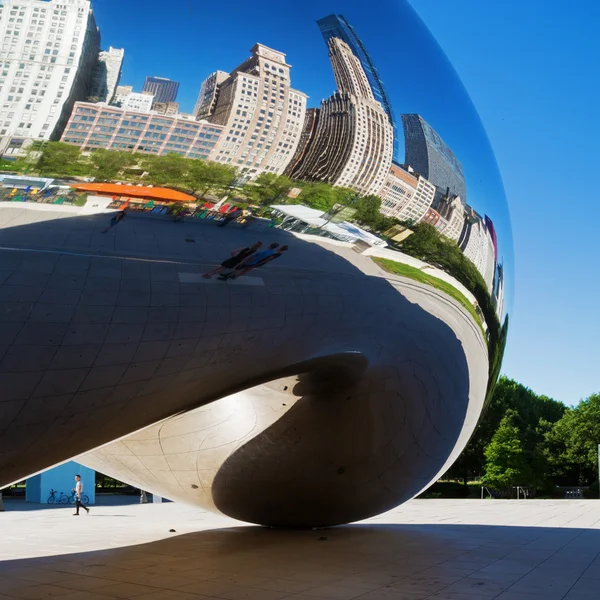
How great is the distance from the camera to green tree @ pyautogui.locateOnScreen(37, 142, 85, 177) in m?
3.12

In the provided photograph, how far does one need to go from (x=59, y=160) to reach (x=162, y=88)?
65 centimetres

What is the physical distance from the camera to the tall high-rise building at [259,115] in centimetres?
358

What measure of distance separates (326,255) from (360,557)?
14.8 feet

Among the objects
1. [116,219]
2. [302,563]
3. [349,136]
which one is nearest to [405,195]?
[349,136]

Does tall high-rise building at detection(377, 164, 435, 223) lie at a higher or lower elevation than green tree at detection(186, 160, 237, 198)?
higher

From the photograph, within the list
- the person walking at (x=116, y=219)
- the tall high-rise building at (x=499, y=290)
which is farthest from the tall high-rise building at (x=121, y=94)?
the tall high-rise building at (x=499, y=290)

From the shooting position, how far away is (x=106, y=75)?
3.27 m

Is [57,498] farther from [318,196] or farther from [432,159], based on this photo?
[318,196]

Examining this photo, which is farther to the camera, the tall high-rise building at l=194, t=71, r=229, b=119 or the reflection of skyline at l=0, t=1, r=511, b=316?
the reflection of skyline at l=0, t=1, r=511, b=316

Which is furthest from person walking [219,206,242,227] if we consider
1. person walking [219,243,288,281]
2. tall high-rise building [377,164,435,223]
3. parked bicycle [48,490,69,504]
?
parked bicycle [48,490,69,504]

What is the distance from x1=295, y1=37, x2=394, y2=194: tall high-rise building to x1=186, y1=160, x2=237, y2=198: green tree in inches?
18.0

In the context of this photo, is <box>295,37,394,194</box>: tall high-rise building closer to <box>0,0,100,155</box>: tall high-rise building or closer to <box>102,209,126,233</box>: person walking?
<box>102,209,126,233</box>: person walking

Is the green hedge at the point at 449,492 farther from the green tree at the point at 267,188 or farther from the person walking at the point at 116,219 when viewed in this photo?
the person walking at the point at 116,219

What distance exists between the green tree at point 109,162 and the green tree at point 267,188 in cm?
64
